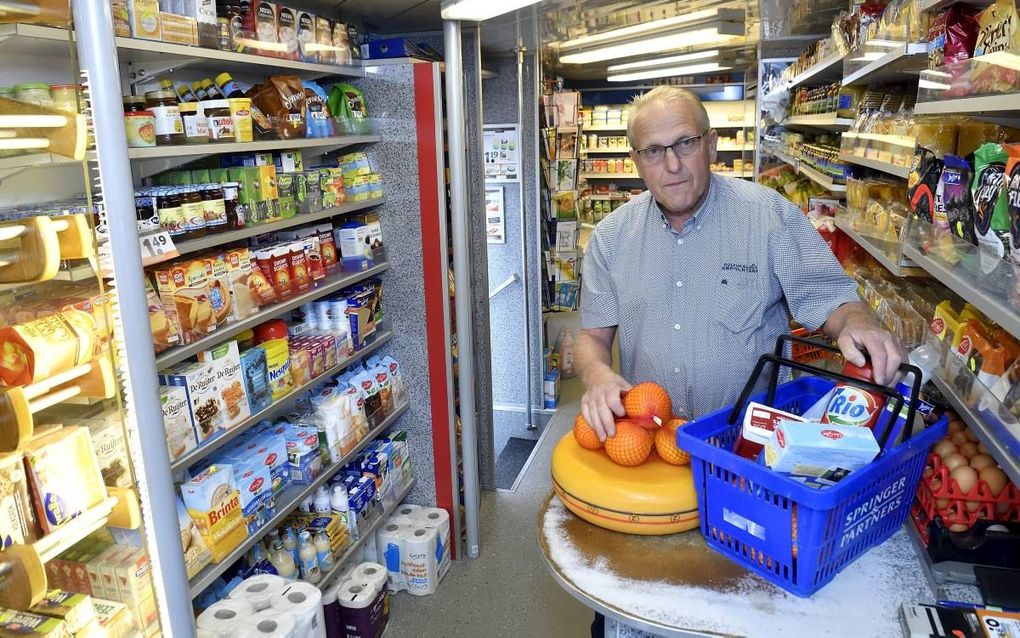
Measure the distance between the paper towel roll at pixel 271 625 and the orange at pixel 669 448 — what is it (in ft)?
4.97

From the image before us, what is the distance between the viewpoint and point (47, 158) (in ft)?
4.62

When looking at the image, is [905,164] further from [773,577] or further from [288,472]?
[288,472]

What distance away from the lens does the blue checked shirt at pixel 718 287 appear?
2.28 m

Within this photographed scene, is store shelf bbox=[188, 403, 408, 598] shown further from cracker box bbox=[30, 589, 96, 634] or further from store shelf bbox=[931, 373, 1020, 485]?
store shelf bbox=[931, 373, 1020, 485]

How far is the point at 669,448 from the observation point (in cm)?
170

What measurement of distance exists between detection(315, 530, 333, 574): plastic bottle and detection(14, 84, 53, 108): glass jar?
6.56ft

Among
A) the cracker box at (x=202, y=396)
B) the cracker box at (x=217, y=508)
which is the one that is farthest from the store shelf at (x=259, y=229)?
the cracker box at (x=217, y=508)

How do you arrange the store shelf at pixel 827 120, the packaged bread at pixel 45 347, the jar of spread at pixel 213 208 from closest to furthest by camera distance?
the packaged bread at pixel 45 347 → the jar of spread at pixel 213 208 → the store shelf at pixel 827 120

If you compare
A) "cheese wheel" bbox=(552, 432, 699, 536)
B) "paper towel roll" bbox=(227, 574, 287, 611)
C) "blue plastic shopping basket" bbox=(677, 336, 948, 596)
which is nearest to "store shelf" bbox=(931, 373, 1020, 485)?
"blue plastic shopping basket" bbox=(677, 336, 948, 596)

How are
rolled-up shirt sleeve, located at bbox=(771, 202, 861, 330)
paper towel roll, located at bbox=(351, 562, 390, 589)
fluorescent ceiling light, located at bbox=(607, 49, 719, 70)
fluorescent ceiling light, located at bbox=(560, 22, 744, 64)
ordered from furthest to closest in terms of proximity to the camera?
fluorescent ceiling light, located at bbox=(607, 49, 719, 70)
fluorescent ceiling light, located at bbox=(560, 22, 744, 64)
paper towel roll, located at bbox=(351, 562, 390, 589)
rolled-up shirt sleeve, located at bbox=(771, 202, 861, 330)

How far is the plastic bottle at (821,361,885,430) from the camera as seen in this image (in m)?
1.53

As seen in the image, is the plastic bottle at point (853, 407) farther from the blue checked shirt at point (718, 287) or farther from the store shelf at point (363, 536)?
the store shelf at point (363, 536)

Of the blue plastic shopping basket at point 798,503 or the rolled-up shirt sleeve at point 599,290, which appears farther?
the rolled-up shirt sleeve at point 599,290

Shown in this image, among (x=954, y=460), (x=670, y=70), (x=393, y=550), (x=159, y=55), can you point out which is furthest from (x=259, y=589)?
(x=670, y=70)
